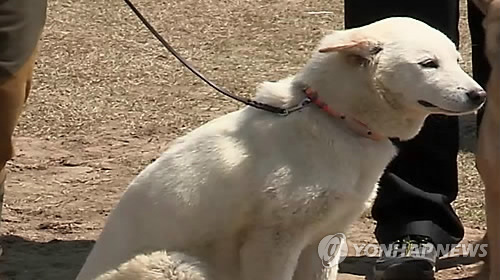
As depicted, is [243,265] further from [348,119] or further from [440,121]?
[440,121]

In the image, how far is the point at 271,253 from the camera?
9.03ft

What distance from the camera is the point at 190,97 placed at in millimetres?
5844

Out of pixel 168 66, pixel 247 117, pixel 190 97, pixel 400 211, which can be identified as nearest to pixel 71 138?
pixel 190 97

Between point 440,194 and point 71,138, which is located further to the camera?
point 71,138

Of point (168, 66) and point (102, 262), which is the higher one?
point (102, 262)

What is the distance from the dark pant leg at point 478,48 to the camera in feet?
12.2

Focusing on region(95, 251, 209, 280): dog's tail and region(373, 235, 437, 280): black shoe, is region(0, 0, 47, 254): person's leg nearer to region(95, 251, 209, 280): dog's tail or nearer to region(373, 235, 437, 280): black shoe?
region(95, 251, 209, 280): dog's tail

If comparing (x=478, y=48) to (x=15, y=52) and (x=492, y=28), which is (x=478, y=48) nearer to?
(x=492, y=28)

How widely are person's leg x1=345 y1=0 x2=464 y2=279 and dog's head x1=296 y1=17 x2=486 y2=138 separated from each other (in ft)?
2.22

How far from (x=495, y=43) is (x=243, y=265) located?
1.18 m

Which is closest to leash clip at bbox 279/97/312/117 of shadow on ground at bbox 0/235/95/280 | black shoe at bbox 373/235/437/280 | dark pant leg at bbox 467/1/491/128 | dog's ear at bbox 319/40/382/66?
dog's ear at bbox 319/40/382/66

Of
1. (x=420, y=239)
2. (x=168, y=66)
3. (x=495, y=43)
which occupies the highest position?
(x=495, y=43)

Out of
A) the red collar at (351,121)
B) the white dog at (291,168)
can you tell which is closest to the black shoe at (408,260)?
the white dog at (291,168)
